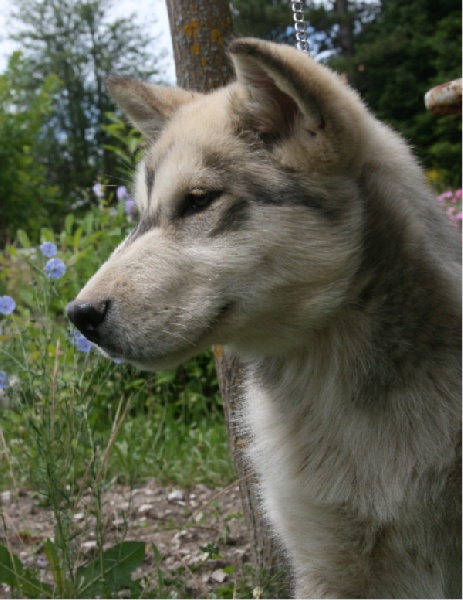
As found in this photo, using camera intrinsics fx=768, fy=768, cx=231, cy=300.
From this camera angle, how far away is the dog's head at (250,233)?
7.24ft

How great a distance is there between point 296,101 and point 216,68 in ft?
4.67

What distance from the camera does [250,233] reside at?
224 centimetres

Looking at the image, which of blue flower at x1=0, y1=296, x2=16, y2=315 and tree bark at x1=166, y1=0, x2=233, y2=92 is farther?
tree bark at x1=166, y1=0, x2=233, y2=92

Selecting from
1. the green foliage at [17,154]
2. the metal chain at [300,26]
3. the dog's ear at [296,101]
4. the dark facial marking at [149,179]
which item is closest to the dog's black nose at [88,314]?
the dark facial marking at [149,179]

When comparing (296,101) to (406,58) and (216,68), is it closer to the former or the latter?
(216,68)

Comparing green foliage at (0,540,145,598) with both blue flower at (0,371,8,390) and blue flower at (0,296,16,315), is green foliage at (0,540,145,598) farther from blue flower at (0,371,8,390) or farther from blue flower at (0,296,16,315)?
blue flower at (0,296,16,315)

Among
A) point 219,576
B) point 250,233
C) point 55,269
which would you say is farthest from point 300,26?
point 219,576

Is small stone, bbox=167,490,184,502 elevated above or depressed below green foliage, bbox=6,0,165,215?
below

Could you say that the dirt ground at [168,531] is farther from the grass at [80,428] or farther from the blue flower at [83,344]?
the blue flower at [83,344]

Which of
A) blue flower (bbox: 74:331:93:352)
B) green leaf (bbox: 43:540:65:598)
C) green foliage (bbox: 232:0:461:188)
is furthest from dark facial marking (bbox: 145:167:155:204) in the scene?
green foliage (bbox: 232:0:461:188)

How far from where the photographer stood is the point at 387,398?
7.63 feet

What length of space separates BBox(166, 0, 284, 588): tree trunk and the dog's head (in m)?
1.11

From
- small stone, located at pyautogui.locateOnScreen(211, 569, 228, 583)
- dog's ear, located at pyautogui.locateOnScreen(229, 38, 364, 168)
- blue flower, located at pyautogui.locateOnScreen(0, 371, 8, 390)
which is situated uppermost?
dog's ear, located at pyautogui.locateOnScreen(229, 38, 364, 168)

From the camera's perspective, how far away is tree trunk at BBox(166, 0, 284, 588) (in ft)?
11.4
